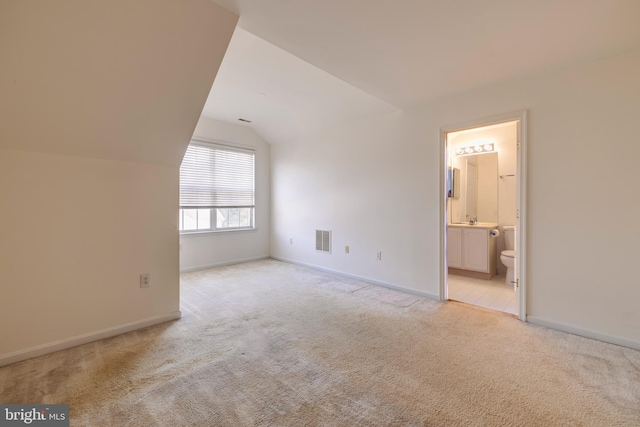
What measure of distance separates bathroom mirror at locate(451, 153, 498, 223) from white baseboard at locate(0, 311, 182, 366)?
4.49 meters

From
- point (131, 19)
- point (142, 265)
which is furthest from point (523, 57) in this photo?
point (142, 265)

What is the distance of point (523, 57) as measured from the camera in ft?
7.57

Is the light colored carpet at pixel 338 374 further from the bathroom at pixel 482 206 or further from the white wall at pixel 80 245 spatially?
the bathroom at pixel 482 206

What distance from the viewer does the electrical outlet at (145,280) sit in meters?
2.66

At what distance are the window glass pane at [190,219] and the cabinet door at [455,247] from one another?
4292 mm

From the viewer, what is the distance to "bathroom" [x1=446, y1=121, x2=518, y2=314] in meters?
4.23

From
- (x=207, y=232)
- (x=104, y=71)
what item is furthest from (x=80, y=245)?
(x=207, y=232)

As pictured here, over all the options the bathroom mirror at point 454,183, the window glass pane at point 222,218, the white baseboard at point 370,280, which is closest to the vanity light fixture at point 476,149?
Answer: the bathroom mirror at point 454,183

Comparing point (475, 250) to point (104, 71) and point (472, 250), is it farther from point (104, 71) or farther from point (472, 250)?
point (104, 71)

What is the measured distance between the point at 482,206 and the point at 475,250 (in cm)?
92

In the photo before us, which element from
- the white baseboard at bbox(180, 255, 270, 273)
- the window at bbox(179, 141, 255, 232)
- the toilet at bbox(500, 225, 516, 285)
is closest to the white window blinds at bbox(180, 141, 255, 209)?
the window at bbox(179, 141, 255, 232)

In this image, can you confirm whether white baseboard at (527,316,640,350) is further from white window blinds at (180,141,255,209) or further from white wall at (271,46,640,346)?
white window blinds at (180,141,255,209)

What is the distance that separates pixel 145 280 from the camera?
8.77 feet

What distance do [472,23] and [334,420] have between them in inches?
101
